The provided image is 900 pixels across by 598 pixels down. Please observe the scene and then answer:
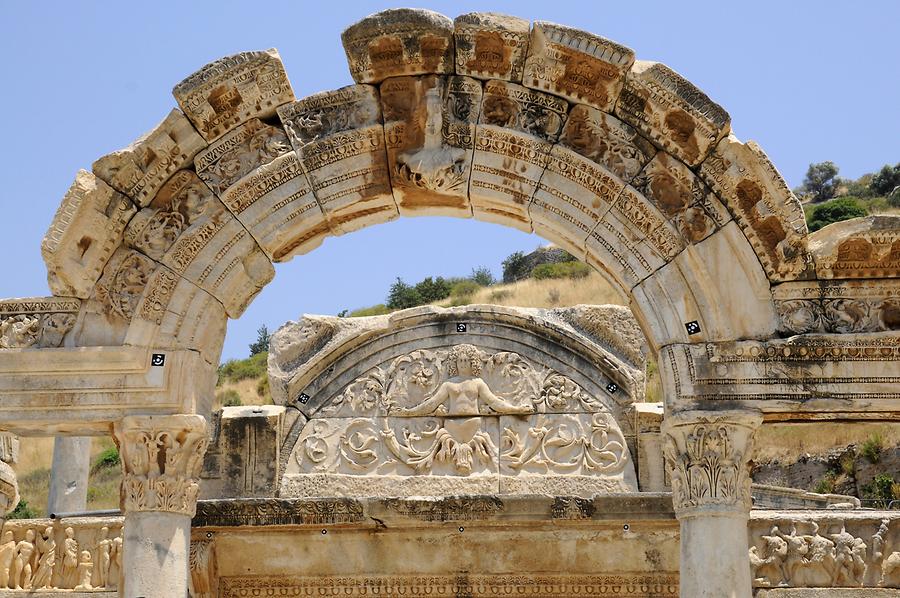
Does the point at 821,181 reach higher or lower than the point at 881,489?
higher

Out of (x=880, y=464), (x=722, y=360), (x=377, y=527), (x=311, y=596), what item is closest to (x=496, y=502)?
(x=377, y=527)

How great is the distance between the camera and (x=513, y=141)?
1015 centimetres

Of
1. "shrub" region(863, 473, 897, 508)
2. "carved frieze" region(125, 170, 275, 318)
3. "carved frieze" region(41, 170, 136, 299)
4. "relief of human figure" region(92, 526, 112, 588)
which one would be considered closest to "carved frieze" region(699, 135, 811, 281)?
"carved frieze" region(125, 170, 275, 318)

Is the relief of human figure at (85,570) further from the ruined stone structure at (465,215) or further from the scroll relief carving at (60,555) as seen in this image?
the ruined stone structure at (465,215)

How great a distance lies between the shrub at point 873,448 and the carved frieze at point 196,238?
1726 centimetres

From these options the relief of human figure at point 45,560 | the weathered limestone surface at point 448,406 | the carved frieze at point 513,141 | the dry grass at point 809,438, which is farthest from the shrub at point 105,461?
the carved frieze at point 513,141

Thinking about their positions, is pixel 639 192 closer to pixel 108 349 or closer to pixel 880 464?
pixel 108 349

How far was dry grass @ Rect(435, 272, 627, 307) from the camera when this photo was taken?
4053cm

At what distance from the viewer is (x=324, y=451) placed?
1512 cm

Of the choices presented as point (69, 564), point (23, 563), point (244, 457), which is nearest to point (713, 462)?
point (244, 457)

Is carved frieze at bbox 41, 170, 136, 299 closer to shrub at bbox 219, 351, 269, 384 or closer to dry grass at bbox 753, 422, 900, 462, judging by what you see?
dry grass at bbox 753, 422, 900, 462

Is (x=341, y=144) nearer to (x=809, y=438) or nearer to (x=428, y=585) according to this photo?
(x=428, y=585)

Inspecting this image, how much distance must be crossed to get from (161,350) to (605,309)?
6528 millimetres

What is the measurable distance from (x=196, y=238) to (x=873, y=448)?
17.8m
